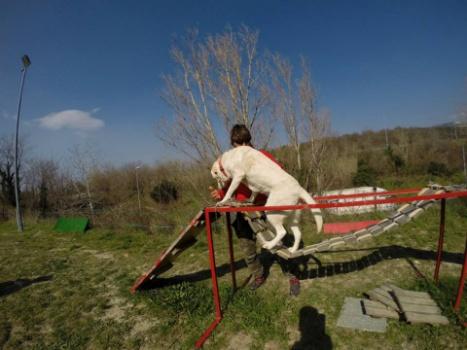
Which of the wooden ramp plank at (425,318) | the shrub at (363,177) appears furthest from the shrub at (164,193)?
the wooden ramp plank at (425,318)

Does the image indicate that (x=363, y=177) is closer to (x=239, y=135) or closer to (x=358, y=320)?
(x=358, y=320)

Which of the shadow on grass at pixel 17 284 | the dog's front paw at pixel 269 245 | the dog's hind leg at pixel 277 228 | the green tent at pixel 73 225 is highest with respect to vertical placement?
the dog's hind leg at pixel 277 228

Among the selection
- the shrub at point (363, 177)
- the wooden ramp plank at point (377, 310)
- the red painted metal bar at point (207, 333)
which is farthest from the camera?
the shrub at point (363, 177)

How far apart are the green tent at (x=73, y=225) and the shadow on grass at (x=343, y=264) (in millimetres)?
7320

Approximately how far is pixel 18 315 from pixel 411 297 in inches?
205

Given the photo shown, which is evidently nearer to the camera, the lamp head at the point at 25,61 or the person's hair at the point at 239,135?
the person's hair at the point at 239,135

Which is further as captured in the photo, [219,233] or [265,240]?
[219,233]

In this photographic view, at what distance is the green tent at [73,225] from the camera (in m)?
10.3

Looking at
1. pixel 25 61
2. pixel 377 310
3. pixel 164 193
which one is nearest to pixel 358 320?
pixel 377 310

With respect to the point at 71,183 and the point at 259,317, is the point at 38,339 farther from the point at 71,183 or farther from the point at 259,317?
the point at 71,183

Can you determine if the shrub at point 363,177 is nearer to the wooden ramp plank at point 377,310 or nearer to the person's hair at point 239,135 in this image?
the wooden ramp plank at point 377,310

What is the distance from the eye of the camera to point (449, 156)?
19.6 meters

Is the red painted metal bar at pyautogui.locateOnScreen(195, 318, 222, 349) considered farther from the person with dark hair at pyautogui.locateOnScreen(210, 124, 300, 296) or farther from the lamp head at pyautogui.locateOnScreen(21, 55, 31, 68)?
the lamp head at pyautogui.locateOnScreen(21, 55, 31, 68)

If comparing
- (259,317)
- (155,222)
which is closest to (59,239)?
(155,222)
